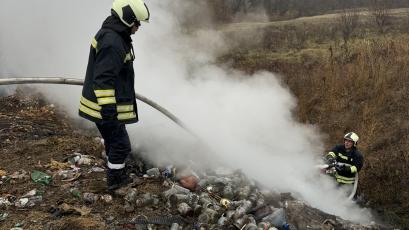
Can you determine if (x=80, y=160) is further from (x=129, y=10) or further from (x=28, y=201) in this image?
(x=129, y=10)

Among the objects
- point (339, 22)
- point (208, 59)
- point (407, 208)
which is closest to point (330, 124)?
point (407, 208)

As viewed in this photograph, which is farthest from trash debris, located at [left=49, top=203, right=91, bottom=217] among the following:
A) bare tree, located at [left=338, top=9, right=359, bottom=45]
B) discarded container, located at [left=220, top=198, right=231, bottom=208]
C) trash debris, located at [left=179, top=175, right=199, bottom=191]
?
bare tree, located at [left=338, top=9, right=359, bottom=45]

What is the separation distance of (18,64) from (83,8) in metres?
1.69

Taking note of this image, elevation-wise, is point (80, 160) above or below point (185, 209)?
below

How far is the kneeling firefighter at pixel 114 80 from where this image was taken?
3.67 m

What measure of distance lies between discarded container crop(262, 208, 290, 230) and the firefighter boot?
151 cm

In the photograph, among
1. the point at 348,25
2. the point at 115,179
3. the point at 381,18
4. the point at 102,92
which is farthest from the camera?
the point at 381,18

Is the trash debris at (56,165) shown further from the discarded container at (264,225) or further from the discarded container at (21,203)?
the discarded container at (264,225)

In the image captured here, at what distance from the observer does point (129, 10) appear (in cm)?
379

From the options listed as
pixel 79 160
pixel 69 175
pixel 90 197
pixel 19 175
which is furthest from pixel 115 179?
pixel 19 175

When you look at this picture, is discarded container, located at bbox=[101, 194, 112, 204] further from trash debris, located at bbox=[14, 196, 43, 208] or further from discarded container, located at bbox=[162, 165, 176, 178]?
discarded container, located at bbox=[162, 165, 176, 178]

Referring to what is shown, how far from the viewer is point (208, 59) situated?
12555 mm

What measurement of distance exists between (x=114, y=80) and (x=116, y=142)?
68 cm

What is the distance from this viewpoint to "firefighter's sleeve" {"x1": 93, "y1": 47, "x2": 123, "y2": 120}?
364 cm
